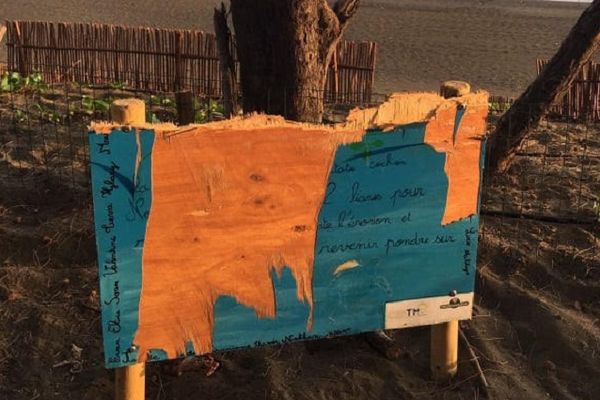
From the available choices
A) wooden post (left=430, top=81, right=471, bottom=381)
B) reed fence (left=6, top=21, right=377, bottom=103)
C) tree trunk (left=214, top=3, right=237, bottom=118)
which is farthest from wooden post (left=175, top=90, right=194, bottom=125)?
reed fence (left=6, top=21, right=377, bottom=103)

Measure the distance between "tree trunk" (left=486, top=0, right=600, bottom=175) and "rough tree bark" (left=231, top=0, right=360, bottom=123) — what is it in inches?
79.9

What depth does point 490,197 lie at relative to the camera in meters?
5.58

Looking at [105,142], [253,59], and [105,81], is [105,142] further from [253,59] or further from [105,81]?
[105,81]

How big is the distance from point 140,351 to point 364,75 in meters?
8.03

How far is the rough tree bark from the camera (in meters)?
4.00

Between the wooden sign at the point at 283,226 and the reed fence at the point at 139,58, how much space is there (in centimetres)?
697

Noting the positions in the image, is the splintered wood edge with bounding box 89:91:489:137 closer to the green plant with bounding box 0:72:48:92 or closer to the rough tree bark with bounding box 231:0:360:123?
the rough tree bark with bounding box 231:0:360:123

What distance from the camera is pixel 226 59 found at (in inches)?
193

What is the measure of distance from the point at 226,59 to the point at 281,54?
93 centimetres

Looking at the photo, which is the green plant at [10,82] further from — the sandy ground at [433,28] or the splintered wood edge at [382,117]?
the sandy ground at [433,28]

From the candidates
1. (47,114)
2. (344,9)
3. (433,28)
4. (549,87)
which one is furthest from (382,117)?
(433,28)

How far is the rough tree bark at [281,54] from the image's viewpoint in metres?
4.00

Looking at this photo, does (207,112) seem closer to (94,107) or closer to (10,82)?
(94,107)

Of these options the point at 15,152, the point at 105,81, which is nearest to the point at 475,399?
the point at 15,152
